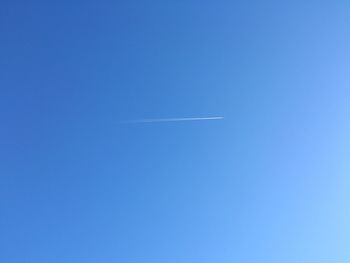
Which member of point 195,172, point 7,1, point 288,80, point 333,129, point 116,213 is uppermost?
point 7,1

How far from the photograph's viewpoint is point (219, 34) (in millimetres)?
1256

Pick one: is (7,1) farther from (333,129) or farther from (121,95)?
(333,129)

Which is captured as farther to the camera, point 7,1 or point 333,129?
point 333,129

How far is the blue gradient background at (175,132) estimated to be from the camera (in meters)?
1.21

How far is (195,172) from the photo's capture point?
1253mm

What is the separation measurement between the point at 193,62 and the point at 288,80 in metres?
0.31

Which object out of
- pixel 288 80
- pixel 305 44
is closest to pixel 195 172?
pixel 288 80

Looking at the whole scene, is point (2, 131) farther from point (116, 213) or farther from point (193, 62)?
point (193, 62)

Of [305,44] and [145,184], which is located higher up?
[305,44]

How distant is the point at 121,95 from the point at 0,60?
37cm

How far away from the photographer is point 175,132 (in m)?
1.24

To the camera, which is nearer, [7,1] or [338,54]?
[7,1]

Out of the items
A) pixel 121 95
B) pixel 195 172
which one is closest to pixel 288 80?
pixel 195 172

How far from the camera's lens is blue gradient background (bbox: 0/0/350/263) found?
1.21 m
